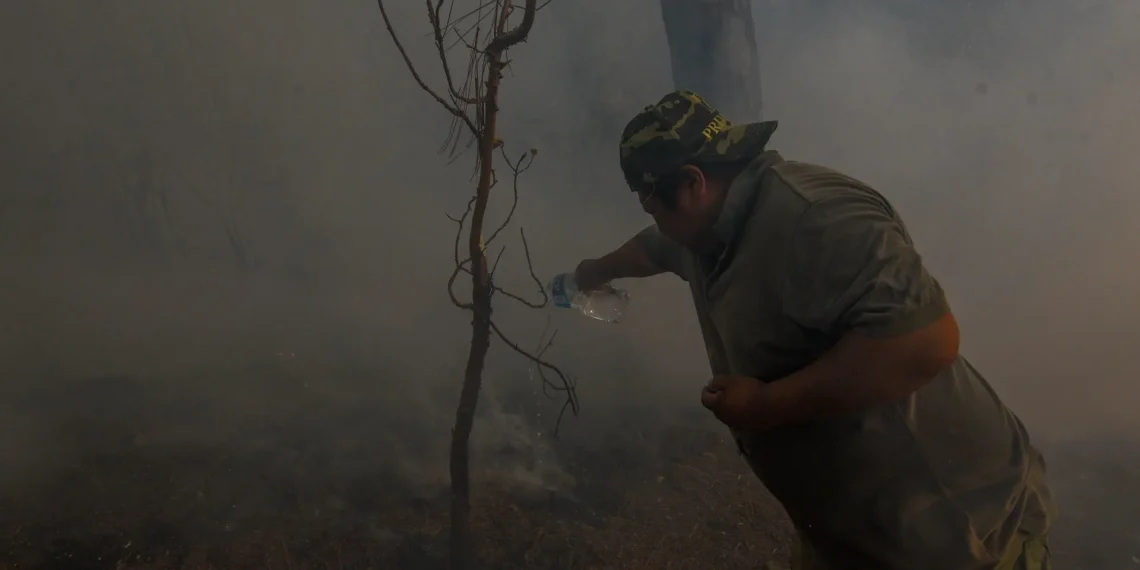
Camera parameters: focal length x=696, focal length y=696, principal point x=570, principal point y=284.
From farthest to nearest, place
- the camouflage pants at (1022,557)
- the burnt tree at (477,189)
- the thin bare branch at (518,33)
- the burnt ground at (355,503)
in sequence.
A: the burnt ground at (355,503) < the burnt tree at (477,189) < the thin bare branch at (518,33) < the camouflage pants at (1022,557)

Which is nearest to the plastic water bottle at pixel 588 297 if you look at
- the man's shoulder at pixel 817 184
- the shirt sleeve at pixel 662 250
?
the shirt sleeve at pixel 662 250

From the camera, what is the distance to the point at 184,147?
7000mm

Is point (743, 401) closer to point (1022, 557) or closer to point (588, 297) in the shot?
point (1022, 557)

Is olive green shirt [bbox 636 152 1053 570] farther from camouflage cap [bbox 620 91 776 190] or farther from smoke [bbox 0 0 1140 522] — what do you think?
smoke [bbox 0 0 1140 522]

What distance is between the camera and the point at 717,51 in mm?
5707

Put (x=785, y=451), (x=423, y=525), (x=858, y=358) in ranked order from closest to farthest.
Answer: (x=858, y=358)
(x=785, y=451)
(x=423, y=525)

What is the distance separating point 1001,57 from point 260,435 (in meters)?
8.17

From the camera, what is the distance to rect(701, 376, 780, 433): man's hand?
1.38 meters

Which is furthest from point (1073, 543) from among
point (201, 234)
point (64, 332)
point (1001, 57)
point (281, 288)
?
point (201, 234)

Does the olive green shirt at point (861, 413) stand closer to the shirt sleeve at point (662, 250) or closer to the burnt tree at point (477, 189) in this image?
the shirt sleeve at point (662, 250)

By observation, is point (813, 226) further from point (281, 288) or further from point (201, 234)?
point (201, 234)

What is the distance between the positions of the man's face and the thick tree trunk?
14.6ft

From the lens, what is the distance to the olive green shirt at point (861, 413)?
4.10ft

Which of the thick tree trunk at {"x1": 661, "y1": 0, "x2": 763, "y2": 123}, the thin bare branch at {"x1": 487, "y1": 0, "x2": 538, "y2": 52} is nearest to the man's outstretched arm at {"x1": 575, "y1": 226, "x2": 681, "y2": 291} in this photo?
the thin bare branch at {"x1": 487, "y1": 0, "x2": 538, "y2": 52}
